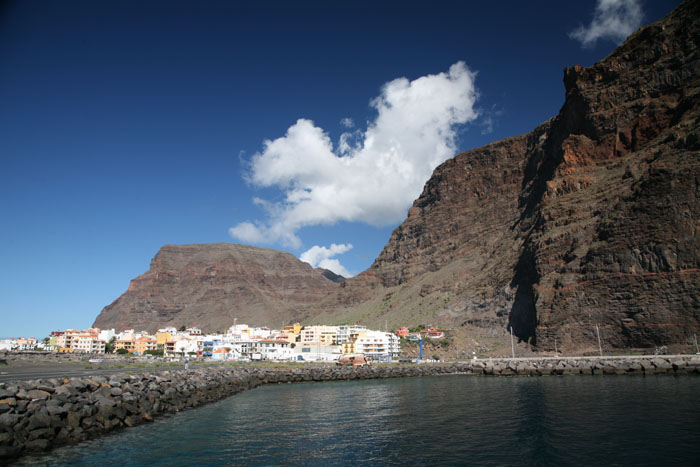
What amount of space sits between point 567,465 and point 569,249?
3244 inches

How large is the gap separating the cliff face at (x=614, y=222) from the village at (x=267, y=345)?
23.5 metres

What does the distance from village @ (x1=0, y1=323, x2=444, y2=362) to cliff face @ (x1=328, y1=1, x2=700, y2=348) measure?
23.5 m

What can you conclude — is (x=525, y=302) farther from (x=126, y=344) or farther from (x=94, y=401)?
(x=126, y=344)

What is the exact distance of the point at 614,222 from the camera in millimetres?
81875

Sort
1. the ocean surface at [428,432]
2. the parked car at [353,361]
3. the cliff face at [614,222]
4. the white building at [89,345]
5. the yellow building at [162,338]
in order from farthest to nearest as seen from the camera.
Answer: the yellow building at [162,338] → the white building at [89,345] → the parked car at [353,361] → the cliff face at [614,222] → the ocean surface at [428,432]

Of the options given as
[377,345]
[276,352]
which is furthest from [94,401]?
[276,352]

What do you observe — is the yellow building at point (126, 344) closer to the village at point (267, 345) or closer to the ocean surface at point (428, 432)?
the village at point (267, 345)

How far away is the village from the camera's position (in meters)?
109

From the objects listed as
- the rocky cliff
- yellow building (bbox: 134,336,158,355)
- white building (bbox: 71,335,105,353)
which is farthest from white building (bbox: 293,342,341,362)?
white building (bbox: 71,335,105,353)

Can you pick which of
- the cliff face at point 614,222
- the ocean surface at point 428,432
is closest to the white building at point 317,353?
the cliff face at point 614,222

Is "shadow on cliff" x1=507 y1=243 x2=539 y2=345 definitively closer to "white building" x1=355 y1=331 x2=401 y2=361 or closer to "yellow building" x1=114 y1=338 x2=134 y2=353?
"white building" x1=355 y1=331 x2=401 y2=361

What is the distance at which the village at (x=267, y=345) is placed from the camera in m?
109

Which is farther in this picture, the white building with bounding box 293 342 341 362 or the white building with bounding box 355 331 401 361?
the white building with bounding box 293 342 341 362

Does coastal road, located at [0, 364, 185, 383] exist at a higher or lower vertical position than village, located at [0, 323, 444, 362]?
lower
